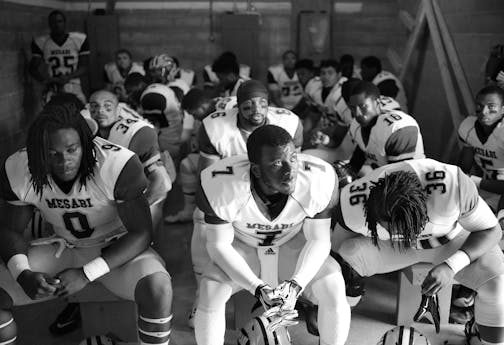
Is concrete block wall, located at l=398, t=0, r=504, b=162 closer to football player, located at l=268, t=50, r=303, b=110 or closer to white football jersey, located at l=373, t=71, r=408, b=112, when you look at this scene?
white football jersey, located at l=373, t=71, r=408, b=112

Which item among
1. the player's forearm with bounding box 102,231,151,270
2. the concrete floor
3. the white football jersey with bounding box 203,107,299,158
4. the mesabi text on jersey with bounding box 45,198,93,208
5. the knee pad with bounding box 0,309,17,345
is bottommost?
the concrete floor

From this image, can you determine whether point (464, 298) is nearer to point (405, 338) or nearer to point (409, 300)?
point (409, 300)

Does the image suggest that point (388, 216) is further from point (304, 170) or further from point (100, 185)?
point (100, 185)

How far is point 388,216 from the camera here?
205cm

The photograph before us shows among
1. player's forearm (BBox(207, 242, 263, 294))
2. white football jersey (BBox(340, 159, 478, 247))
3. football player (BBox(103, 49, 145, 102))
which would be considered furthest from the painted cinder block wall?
player's forearm (BBox(207, 242, 263, 294))

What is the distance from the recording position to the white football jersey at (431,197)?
7.19ft

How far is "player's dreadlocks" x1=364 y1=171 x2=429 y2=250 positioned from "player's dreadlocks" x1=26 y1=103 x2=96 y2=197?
3.64 feet

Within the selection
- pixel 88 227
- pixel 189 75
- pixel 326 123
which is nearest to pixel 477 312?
pixel 88 227

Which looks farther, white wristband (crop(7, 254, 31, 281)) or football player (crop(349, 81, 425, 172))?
football player (crop(349, 81, 425, 172))

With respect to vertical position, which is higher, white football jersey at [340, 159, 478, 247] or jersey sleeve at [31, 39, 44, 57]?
jersey sleeve at [31, 39, 44, 57]

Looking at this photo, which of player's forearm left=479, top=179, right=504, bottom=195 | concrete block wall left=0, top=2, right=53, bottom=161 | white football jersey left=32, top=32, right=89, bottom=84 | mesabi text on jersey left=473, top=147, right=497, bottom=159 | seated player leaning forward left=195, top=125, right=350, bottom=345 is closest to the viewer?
seated player leaning forward left=195, top=125, right=350, bottom=345

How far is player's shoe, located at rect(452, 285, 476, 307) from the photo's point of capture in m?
2.76

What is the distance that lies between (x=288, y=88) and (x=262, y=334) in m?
4.71

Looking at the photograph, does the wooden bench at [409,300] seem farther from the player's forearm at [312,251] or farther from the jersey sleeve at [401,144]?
the jersey sleeve at [401,144]
